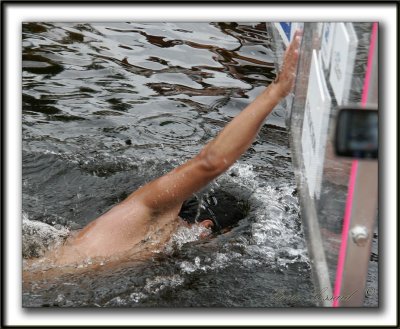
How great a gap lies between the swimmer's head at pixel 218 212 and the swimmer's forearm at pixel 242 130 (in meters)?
0.98

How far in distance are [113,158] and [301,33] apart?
6.65ft

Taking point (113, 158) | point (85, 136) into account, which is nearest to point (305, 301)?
point (113, 158)

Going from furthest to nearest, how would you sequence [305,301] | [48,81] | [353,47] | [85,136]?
1. [48,81]
2. [85,136]
3. [305,301]
4. [353,47]

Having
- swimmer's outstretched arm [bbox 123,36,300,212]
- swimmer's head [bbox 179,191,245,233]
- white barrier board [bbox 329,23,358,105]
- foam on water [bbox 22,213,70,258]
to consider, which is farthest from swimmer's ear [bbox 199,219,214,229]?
white barrier board [bbox 329,23,358,105]

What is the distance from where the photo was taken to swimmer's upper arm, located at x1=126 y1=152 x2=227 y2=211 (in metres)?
3.38

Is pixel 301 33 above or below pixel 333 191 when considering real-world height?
above

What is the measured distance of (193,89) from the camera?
20.0 ft

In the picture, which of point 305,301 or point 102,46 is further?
point 102,46

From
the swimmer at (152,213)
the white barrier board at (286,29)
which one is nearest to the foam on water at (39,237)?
the swimmer at (152,213)

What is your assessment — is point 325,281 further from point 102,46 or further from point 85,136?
point 102,46

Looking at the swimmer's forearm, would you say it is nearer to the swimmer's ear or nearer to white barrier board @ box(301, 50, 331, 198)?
white barrier board @ box(301, 50, 331, 198)

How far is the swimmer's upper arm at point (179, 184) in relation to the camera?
3379 millimetres

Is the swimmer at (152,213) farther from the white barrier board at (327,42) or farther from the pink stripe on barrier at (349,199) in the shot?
the pink stripe on barrier at (349,199)

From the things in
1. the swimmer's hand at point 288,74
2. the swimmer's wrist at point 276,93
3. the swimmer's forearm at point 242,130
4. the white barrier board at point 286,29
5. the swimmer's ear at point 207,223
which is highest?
the white barrier board at point 286,29
